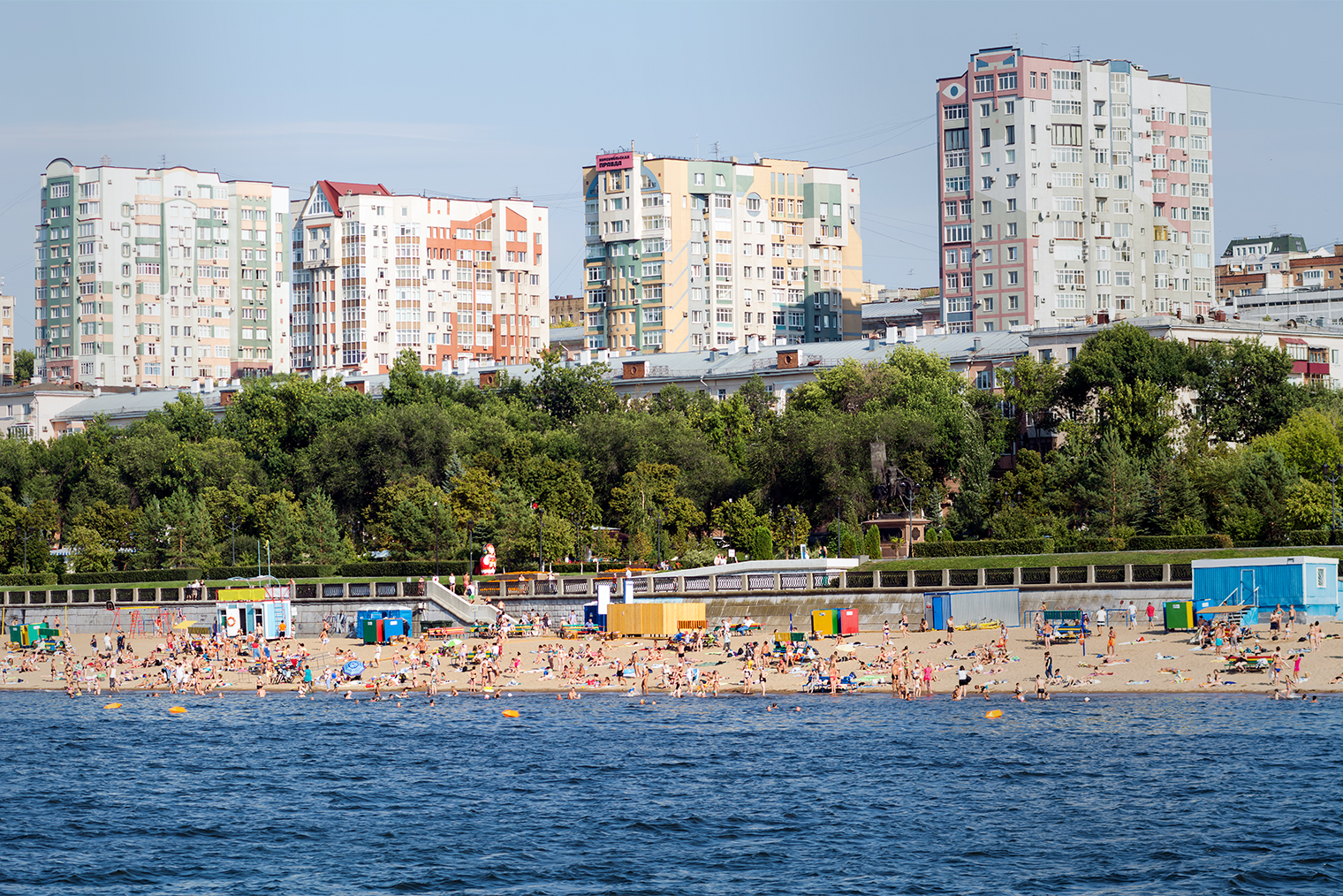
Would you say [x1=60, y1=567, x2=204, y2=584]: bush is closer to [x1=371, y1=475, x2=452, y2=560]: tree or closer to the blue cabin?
[x1=371, y1=475, x2=452, y2=560]: tree

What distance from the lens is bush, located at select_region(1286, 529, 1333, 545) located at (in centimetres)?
9412

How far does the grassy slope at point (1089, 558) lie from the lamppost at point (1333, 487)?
263cm

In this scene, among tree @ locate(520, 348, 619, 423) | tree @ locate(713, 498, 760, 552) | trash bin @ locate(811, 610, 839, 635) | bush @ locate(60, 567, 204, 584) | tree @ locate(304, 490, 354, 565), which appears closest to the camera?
trash bin @ locate(811, 610, 839, 635)

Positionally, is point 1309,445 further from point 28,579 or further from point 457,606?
point 28,579

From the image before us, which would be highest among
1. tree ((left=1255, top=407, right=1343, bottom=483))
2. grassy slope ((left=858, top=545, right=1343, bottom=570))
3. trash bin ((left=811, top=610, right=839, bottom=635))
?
tree ((left=1255, top=407, right=1343, bottom=483))

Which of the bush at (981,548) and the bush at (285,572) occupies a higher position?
the bush at (981,548)

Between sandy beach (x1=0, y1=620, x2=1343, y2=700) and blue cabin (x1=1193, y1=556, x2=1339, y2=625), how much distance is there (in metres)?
1.37

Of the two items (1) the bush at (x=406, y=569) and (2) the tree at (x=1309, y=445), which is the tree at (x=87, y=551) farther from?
(2) the tree at (x=1309, y=445)

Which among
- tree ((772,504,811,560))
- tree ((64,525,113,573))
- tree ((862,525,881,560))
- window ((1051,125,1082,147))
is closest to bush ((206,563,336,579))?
tree ((64,525,113,573))

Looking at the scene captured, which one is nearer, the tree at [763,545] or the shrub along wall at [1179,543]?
the shrub along wall at [1179,543]

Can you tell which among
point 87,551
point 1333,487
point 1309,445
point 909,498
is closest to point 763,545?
point 909,498

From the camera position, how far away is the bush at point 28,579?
119m

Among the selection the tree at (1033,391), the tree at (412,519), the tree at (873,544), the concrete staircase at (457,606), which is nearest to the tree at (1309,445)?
the tree at (1033,391)

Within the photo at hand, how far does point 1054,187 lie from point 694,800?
131 metres
